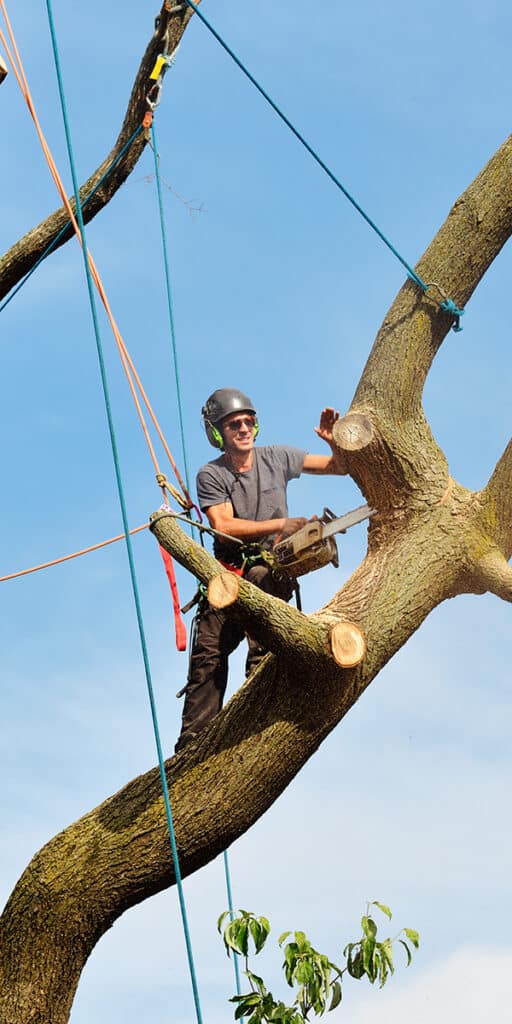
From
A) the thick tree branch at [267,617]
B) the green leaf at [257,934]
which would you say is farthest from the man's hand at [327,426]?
the green leaf at [257,934]

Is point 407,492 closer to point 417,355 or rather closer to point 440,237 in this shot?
point 417,355

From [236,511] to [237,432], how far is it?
38 centimetres

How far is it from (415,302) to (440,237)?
35cm

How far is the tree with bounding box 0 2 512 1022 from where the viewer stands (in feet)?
17.3

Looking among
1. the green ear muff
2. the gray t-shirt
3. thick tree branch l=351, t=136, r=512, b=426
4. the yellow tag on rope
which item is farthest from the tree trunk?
the yellow tag on rope

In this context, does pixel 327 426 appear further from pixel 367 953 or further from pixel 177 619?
pixel 367 953

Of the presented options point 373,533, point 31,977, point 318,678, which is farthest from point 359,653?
point 31,977

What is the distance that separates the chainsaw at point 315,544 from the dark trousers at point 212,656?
0.15 meters

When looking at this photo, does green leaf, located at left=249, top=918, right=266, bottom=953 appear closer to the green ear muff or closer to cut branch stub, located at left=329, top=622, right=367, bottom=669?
cut branch stub, located at left=329, top=622, right=367, bottom=669

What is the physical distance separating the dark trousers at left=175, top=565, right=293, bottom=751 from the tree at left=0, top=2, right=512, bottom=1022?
0.31 metres

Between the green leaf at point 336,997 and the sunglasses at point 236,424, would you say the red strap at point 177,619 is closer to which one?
the sunglasses at point 236,424

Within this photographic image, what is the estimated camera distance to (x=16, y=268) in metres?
6.64

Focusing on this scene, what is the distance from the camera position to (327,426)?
600cm

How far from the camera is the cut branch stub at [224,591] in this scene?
4.91 meters
